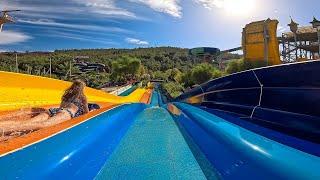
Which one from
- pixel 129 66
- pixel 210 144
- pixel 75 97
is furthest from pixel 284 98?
pixel 129 66

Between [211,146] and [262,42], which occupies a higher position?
[262,42]

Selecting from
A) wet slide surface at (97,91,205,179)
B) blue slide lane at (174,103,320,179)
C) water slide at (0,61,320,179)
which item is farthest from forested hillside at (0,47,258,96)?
blue slide lane at (174,103,320,179)

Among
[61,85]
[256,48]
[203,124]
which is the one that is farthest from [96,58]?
[203,124]

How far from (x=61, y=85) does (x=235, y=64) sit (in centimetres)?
1509

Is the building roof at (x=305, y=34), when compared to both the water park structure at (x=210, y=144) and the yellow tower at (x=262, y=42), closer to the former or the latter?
the yellow tower at (x=262, y=42)

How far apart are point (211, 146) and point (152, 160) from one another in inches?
12.7

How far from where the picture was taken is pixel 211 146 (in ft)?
6.77

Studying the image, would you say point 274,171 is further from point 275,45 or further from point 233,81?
point 275,45

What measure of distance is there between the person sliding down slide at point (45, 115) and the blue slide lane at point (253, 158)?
130 centimetres

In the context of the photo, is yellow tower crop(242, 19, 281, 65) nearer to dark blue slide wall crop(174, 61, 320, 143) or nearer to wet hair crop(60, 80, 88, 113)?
wet hair crop(60, 80, 88, 113)

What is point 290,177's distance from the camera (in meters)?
1.11

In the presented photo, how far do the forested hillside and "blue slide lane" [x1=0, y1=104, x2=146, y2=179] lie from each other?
1867 centimetres

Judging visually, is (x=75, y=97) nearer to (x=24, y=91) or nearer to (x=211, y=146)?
(x=24, y=91)

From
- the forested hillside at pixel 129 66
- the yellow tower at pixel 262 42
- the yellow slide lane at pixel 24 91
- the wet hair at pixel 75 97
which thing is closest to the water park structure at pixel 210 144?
the wet hair at pixel 75 97
